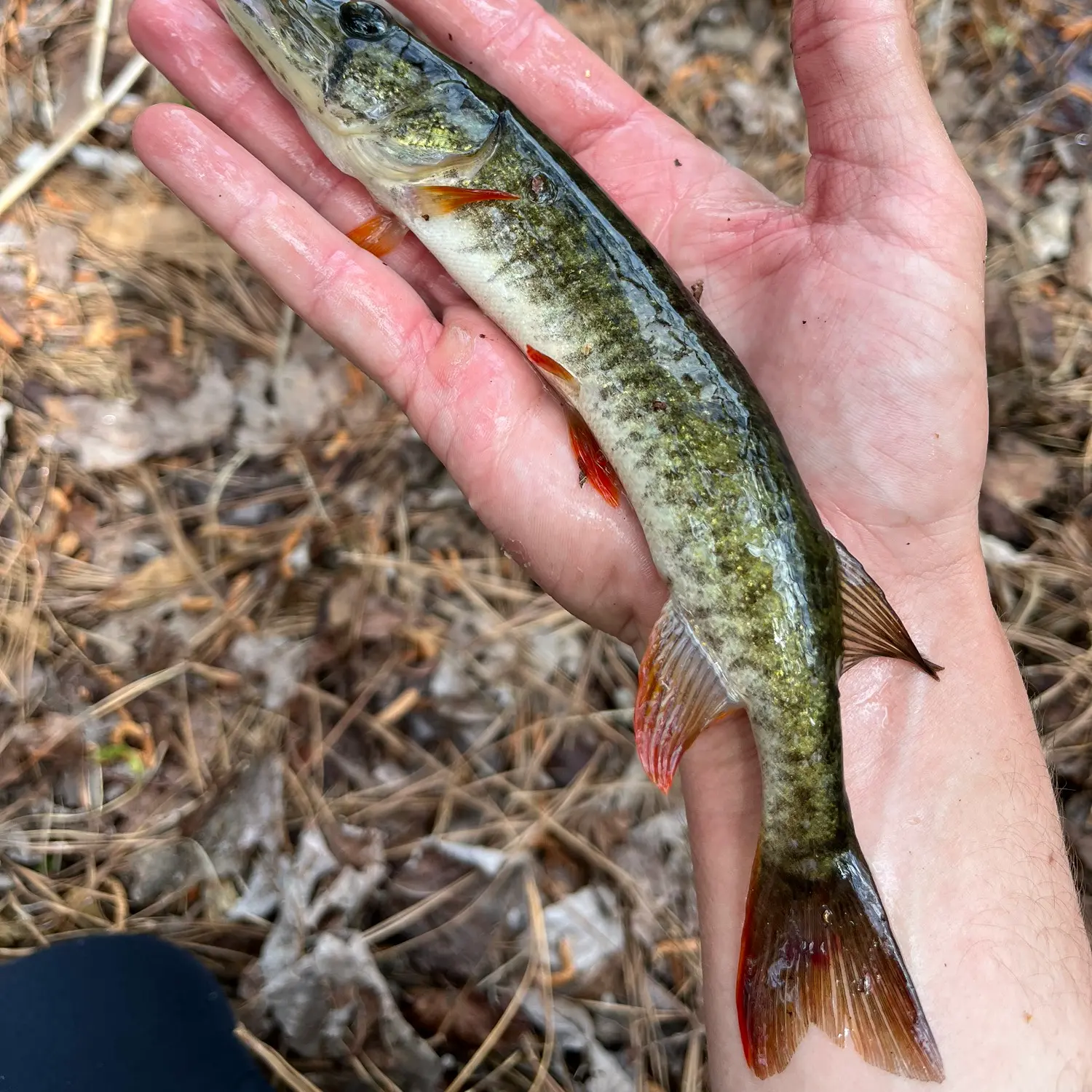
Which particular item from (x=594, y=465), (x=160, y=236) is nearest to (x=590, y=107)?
(x=594, y=465)

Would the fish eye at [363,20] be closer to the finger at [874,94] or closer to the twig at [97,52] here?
the finger at [874,94]

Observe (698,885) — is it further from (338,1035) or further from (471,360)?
(471,360)

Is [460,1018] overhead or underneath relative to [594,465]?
underneath

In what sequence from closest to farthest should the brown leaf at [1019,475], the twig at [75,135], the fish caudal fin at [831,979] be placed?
the fish caudal fin at [831,979] < the twig at [75,135] < the brown leaf at [1019,475]

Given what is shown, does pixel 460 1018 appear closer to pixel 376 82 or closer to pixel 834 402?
pixel 834 402

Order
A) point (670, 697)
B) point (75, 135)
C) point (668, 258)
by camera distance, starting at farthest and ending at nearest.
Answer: point (75, 135)
point (668, 258)
point (670, 697)

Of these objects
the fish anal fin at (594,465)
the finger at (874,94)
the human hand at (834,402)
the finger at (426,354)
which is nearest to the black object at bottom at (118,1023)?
the human hand at (834,402)
